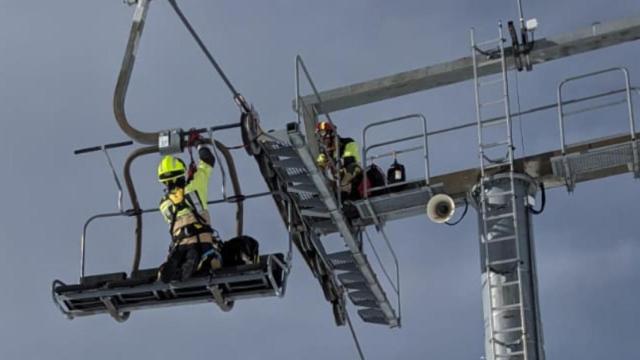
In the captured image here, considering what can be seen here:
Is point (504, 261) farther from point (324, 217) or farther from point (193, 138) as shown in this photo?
point (193, 138)

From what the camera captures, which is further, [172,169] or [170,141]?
[172,169]

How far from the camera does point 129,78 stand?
22.5 metres

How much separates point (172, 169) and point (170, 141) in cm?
76

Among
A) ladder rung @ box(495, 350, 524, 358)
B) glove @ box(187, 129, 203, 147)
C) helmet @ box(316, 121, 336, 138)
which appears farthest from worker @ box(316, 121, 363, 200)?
ladder rung @ box(495, 350, 524, 358)

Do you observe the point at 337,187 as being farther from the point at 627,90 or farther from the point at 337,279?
the point at 627,90

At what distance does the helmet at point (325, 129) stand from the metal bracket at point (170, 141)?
5.00 m

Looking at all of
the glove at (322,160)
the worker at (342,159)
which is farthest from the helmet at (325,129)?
the glove at (322,160)

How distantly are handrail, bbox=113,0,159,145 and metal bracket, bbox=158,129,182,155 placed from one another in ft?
0.36

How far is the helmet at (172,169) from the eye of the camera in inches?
913

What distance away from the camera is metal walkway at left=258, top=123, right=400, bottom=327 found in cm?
2366

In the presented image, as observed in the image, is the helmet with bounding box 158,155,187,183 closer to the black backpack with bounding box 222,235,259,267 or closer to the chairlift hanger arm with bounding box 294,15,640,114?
the black backpack with bounding box 222,235,259,267

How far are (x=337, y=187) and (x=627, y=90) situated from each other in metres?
5.01

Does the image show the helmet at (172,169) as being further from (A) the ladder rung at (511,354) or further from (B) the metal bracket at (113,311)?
(A) the ladder rung at (511,354)

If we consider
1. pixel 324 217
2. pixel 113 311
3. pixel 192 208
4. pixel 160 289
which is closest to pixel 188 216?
pixel 192 208
